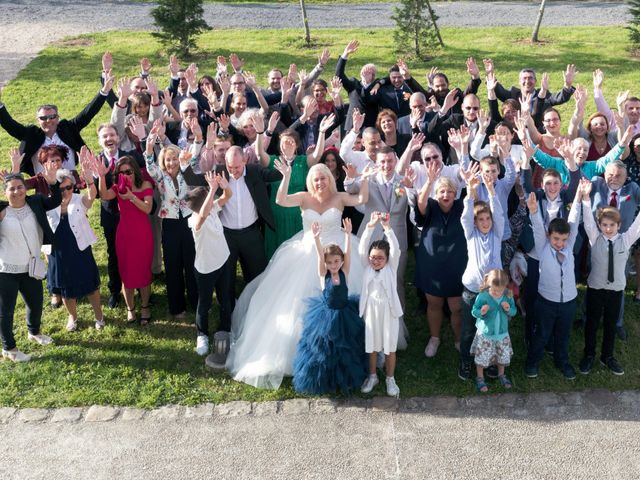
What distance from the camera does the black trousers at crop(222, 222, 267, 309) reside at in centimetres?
732

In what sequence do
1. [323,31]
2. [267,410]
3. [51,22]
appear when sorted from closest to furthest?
[267,410] → [323,31] → [51,22]

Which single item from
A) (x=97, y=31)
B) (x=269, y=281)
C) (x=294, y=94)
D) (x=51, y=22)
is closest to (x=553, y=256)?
(x=269, y=281)

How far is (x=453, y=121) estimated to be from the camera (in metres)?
8.74

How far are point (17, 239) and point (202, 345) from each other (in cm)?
225

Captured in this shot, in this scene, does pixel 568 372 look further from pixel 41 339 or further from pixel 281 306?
pixel 41 339

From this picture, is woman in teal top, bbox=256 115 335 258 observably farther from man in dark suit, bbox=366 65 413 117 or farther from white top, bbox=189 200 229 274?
man in dark suit, bbox=366 65 413 117

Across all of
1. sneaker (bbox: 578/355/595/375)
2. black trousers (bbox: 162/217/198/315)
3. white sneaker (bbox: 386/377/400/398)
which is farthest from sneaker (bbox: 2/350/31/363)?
sneaker (bbox: 578/355/595/375)

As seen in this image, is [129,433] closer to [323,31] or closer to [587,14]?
[323,31]

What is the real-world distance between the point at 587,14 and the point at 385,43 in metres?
8.61

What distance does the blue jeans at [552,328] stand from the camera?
6.49 meters

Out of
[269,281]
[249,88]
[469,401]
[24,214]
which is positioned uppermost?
[249,88]

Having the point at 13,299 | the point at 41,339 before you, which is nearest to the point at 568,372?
the point at 41,339

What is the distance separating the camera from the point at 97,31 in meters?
21.1

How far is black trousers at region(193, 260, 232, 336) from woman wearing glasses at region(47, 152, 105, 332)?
123 cm
